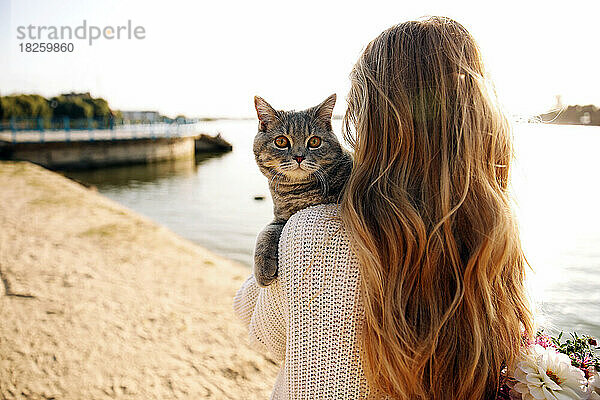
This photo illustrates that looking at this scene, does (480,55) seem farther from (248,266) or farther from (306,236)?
(248,266)

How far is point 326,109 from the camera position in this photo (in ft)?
5.60

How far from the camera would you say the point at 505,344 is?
112 cm

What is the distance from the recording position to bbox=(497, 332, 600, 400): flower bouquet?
0.98 meters

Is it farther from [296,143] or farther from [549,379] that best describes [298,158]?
[549,379]

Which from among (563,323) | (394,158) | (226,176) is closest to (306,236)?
(394,158)

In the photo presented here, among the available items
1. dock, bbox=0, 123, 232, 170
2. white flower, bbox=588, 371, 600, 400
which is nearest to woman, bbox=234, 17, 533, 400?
white flower, bbox=588, 371, 600, 400

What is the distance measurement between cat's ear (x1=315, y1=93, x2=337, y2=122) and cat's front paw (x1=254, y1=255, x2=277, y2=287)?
0.62 meters

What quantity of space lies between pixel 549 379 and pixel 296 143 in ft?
3.45

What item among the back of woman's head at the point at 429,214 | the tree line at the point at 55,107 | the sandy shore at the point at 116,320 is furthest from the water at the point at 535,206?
the tree line at the point at 55,107

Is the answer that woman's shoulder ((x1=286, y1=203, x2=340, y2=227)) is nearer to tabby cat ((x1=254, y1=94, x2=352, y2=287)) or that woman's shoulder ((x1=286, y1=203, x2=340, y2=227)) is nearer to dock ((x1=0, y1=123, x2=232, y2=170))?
tabby cat ((x1=254, y1=94, x2=352, y2=287))

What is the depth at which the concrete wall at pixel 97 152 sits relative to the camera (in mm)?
18406

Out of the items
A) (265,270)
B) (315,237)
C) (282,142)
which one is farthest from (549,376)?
(282,142)

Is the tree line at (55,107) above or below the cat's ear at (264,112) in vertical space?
above

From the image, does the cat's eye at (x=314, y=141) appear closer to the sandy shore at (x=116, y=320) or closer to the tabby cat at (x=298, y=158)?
the tabby cat at (x=298, y=158)
